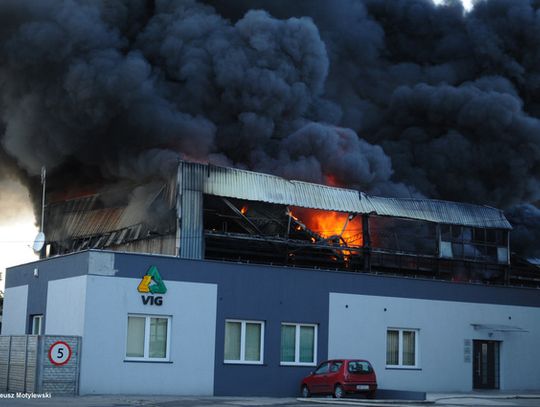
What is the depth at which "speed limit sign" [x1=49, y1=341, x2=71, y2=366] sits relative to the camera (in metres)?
25.7

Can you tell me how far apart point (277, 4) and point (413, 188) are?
529 inches

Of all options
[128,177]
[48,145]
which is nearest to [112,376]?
[128,177]

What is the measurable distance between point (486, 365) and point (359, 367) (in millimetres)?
9385

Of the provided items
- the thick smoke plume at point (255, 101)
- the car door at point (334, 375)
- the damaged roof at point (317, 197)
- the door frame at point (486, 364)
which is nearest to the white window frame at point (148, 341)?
the car door at point (334, 375)

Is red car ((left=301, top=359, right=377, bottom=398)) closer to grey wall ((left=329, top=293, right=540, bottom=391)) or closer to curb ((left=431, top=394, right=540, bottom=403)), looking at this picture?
curb ((left=431, top=394, right=540, bottom=403))

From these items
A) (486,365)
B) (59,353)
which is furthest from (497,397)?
(59,353)

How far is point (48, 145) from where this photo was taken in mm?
40750

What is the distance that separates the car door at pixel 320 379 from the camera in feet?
91.2

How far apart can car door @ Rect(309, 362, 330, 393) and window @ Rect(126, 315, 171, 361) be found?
4.93 meters

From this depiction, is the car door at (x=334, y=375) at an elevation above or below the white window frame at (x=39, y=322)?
below

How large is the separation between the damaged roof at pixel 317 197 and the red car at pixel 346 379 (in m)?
8.31

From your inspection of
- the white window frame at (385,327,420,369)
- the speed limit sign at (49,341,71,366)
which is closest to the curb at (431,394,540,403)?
the white window frame at (385,327,420,369)

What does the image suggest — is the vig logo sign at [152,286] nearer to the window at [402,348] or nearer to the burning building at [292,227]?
the burning building at [292,227]

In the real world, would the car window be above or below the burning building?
below
